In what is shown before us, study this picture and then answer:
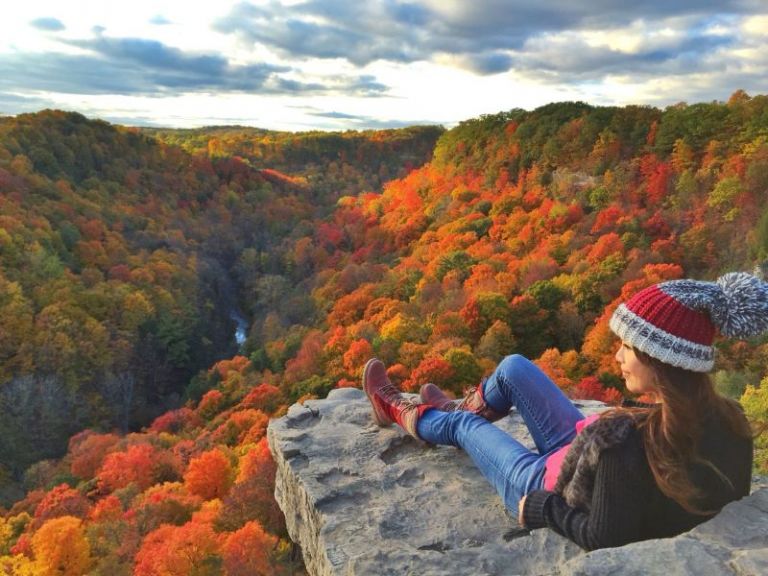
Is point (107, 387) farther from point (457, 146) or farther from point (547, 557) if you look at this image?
point (457, 146)

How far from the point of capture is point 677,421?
2295 mm

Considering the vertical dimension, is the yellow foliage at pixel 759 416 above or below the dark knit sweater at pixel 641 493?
below

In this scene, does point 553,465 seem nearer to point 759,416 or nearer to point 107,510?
point 759,416

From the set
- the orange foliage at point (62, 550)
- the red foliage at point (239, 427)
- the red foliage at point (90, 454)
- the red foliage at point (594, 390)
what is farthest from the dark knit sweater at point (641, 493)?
the red foliage at point (90, 454)

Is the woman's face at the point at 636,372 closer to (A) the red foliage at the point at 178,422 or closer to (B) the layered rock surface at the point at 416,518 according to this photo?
(B) the layered rock surface at the point at 416,518

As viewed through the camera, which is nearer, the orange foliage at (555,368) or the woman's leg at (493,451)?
the woman's leg at (493,451)

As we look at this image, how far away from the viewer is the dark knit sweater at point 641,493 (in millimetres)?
2385

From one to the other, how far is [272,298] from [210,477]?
32.9 metres

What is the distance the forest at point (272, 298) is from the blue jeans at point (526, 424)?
4.38 meters

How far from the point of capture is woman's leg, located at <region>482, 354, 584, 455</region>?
144 inches

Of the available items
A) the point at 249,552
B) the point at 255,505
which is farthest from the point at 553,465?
the point at 255,505

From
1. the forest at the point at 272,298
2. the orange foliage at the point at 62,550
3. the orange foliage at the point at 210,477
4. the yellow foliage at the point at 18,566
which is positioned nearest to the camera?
the orange foliage at the point at 62,550

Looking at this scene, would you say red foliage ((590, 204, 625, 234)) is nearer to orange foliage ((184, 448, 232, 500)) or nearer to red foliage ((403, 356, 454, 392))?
red foliage ((403, 356, 454, 392))

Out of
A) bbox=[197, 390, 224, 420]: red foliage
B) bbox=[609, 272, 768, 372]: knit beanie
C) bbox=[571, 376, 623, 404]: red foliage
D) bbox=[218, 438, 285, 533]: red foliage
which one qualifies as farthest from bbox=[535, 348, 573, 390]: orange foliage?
bbox=[609, 272, 768, 372]: knit beanie
